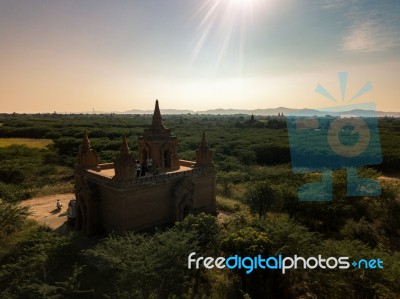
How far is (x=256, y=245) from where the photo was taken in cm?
1409

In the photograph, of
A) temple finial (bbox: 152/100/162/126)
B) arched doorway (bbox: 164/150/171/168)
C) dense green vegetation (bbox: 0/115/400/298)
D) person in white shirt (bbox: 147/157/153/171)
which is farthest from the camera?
arched doorway (bbox: 164/150/171/168)

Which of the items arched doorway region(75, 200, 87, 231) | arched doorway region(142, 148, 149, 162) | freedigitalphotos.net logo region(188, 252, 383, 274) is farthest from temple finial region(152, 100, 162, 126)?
freedigitalphotos.net logo region(188, 252, 383, 274)

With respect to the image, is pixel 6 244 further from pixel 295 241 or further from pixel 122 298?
pixel 295 241

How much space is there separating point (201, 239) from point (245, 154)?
40257mm

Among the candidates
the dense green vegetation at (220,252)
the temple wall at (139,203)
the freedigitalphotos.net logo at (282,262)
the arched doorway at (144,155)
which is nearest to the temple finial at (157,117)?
the arched doorway at (144,155)

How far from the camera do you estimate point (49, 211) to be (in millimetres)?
26141

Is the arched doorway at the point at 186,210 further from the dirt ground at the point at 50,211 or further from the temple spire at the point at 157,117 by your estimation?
the temple spire at the point at 157,117

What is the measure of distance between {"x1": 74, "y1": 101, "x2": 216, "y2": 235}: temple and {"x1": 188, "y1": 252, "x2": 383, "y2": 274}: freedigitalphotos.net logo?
6.11 metres

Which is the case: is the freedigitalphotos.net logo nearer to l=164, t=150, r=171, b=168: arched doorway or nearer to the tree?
the tree

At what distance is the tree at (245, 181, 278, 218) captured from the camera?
2353 centimetres

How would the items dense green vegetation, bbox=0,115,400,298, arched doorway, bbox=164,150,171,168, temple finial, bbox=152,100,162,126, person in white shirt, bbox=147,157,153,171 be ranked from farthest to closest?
arched doorway, bbox=164,150,171,168 → temple finial, bbox=152,100,162,126 → person in white shirt, bbox=147,157,153,171 → dense green vegetation, bbox=0,115,400,298

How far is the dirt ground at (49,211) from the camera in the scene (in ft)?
76.0

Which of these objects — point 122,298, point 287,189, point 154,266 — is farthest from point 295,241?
point 287,189

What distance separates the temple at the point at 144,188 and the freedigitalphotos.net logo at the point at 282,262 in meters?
6.11
